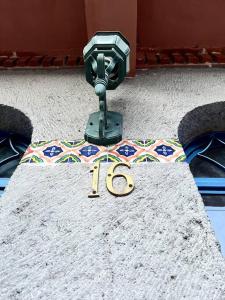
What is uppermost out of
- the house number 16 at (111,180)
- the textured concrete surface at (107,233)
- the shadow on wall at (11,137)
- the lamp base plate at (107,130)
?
the lamp base plate at (107,130)

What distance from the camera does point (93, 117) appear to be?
4.70 ft

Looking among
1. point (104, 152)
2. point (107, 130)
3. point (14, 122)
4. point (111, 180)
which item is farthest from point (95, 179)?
point (14, 122)

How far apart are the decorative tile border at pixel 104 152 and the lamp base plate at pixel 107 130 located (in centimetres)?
2

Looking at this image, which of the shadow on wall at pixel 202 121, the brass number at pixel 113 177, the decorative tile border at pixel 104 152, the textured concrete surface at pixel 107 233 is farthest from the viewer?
the shadow on wall at pixel 202 121

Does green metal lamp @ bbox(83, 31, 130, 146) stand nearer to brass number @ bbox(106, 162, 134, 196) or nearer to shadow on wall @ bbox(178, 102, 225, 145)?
brass number @ bbox(106, 162, 134, 196)

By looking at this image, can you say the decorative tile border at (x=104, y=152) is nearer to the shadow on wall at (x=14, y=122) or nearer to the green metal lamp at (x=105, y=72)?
the green metal lamp at (x=105, y=72)

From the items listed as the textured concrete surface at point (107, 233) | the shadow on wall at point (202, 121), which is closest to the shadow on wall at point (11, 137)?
the textured concrete surface at point (107, 233)

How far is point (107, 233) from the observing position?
37.4 inches

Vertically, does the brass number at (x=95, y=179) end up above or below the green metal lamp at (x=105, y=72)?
below

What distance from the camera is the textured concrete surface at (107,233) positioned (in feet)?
2.67

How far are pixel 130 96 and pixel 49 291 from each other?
41.0 inches

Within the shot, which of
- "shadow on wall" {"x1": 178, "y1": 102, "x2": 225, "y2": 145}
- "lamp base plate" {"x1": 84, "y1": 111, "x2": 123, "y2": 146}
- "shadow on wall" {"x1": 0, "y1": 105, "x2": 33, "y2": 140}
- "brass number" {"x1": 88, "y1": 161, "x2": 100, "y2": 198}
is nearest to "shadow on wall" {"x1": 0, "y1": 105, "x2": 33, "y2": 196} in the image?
"shadow on wall" {"x1": 0, "y1": 105, "x2": 33, "y2": 140}

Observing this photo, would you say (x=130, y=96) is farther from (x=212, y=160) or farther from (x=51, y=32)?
(x=51, y=32)

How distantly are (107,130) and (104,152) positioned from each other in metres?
0.12
